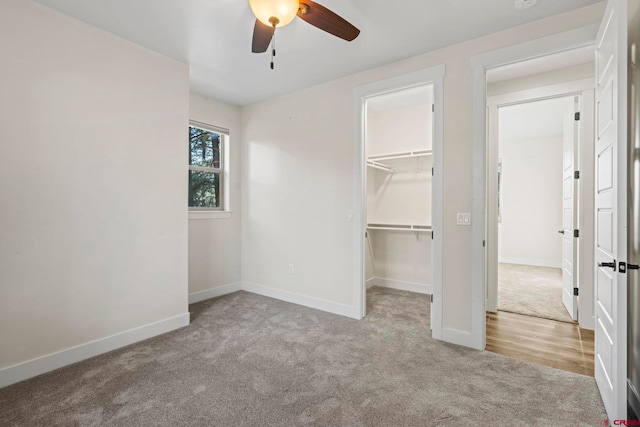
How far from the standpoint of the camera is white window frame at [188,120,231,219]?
3.97m

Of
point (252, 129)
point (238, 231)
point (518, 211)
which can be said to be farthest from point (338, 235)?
point (518, 211)

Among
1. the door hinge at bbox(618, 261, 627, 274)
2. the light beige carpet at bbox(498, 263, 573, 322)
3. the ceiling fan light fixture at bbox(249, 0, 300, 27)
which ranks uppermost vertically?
the ceiling fan light fixture at bbox(249, 0, 300, 27)

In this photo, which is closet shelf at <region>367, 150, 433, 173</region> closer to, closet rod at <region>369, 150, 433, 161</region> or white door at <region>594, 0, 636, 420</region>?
closet rod at <region>369, 150, 433, 161</region>

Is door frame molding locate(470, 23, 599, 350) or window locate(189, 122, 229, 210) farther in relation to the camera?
window locate(189, 122, 229, 210)

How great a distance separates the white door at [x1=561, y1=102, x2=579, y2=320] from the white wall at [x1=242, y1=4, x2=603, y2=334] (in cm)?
147

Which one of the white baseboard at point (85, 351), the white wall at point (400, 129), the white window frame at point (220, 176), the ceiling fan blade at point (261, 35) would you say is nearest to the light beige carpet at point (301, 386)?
the white baseboard at point (85, 351)

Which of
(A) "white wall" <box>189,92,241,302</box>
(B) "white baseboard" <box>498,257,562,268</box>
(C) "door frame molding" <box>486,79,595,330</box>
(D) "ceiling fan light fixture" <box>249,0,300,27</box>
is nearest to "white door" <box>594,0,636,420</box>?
(C) "door frame molding" <box>486,79,595,330</box>

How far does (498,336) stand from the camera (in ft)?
9.41

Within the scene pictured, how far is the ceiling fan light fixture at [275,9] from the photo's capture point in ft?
5.06

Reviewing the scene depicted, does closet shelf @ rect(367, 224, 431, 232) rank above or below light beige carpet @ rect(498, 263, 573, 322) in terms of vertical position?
above

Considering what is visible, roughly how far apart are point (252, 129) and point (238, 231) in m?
1.48

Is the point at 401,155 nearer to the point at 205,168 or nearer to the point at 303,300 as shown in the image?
the point at 303,300

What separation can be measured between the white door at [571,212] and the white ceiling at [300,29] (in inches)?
61.5

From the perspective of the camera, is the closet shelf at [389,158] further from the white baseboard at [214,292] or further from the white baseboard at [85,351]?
the white baseboard at [85,351]
